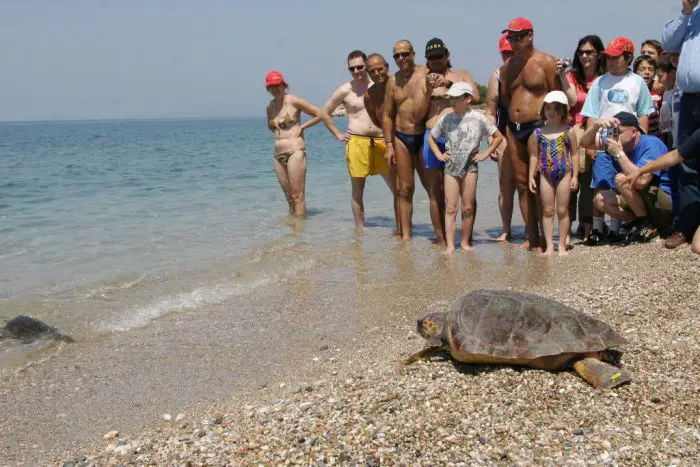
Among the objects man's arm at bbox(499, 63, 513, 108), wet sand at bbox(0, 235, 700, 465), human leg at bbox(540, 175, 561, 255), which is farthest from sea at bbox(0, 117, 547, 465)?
man's arm at bbox(499, 63, 513, 108)

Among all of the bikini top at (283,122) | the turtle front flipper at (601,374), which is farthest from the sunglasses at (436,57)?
the turtle front flipper at (601,374)

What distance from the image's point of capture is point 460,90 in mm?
7020

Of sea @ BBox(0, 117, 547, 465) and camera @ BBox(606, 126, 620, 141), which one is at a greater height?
camera @ BBox(606, 126, 620, 141)

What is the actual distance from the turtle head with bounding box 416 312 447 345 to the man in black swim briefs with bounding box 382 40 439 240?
3918 millimetres

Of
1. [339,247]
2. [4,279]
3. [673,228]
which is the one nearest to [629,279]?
[673,228]

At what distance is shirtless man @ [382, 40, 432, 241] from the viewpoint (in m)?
7.50

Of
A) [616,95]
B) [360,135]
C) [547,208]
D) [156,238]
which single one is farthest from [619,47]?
[156,238]

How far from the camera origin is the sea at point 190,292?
4441 mm

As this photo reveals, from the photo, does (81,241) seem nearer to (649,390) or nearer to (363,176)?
(363,176)

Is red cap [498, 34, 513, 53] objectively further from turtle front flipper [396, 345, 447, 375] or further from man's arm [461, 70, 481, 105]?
turtle front flipper [396, 345, 447, 375]

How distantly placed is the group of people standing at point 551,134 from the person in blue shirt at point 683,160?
0.02m

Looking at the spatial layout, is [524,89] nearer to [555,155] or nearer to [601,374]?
[555,155]

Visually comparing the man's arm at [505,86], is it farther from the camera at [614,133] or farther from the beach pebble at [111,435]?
the beach pebble at [111,435]

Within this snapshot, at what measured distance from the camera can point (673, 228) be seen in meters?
6.48
